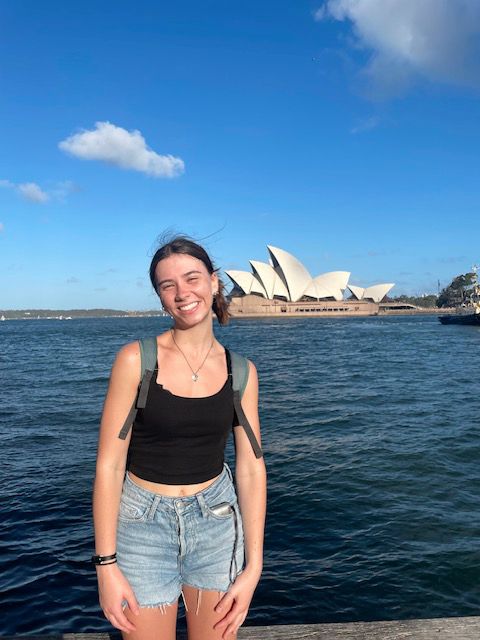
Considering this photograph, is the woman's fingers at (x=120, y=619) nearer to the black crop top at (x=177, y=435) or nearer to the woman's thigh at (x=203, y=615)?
the woman's thigh at (x=203, y=615)

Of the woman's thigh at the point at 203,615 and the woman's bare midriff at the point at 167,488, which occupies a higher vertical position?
the woman's bare midriff at the point at 167,488

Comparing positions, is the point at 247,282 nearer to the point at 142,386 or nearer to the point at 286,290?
the point at 286,290

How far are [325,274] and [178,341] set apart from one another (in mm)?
93192

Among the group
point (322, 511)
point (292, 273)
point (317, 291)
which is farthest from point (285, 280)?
point (322, 511)

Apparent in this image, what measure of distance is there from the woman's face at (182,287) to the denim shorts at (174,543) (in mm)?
585

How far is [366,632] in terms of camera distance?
1.93m

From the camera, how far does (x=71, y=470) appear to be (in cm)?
763

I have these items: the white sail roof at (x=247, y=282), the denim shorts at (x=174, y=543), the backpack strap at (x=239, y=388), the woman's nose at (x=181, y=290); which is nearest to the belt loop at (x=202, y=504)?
the denim shorts at (x=174, y=543)

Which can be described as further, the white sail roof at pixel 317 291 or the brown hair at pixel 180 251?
the white sail roof at pixel 317 291

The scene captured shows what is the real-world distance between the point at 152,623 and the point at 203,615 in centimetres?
18

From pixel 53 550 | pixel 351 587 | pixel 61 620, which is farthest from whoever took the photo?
pixel 53 550

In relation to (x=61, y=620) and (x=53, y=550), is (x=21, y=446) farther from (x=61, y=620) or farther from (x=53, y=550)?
(x=61, y=620)

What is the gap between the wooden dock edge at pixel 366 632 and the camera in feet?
6.26

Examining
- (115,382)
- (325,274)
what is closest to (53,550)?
(115,382)
